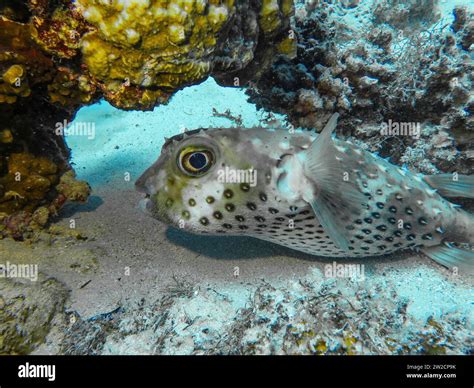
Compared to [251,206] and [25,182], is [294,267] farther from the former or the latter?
[25,182]

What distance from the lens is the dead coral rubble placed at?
2.68 metres

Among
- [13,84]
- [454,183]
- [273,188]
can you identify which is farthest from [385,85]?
[13,84]

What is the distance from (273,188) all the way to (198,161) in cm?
71

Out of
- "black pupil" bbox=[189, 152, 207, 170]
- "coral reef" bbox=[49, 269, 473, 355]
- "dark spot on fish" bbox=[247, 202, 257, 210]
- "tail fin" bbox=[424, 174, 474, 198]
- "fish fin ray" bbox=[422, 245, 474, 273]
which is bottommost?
"coral reef" bbox=[49, 269, 473, 355]

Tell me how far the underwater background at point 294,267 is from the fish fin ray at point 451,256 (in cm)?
10

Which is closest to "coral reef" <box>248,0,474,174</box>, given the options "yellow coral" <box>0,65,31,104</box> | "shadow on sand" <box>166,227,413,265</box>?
"shadow on sand" <box>166,227,413,265</box>

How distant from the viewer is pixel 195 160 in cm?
285

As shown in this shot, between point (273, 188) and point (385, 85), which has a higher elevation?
point (385, 85)

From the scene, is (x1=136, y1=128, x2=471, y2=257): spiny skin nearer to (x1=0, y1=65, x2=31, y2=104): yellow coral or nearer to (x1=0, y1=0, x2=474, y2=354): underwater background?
(x1=0, y1=0, x2=474, y2=354): underwater background

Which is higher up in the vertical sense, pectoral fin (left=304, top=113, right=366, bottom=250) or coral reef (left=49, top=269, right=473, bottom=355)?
pectoral fin (left=304, top=113, right=366, bottom=250)

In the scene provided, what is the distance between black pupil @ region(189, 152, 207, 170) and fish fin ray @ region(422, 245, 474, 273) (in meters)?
2.81
